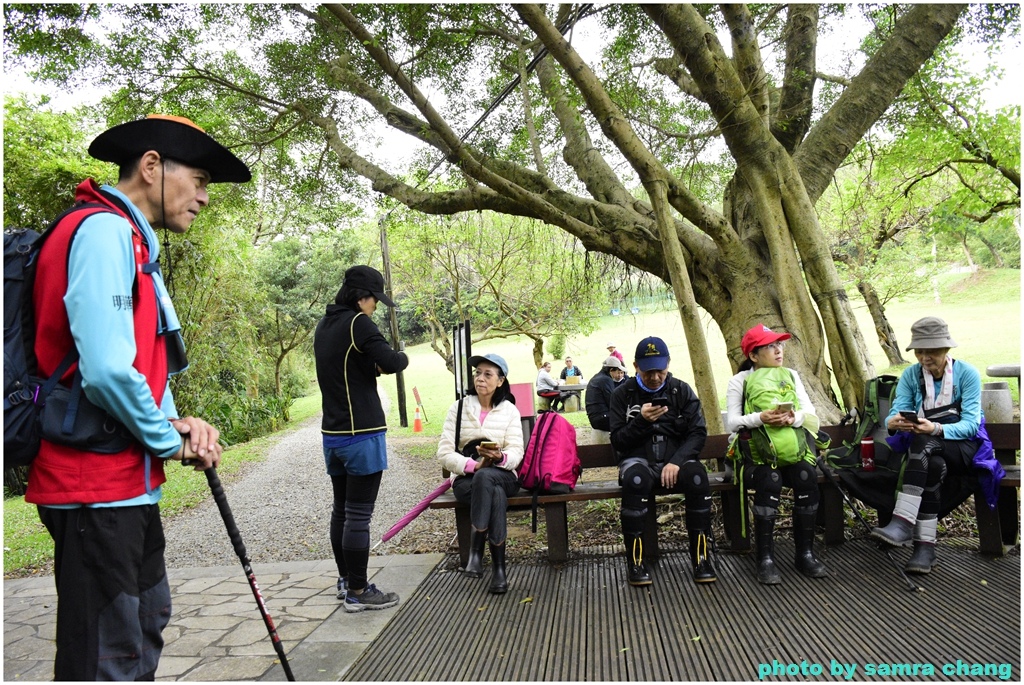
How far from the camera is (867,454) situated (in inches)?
202

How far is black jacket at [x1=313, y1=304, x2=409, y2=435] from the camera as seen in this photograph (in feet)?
14.3

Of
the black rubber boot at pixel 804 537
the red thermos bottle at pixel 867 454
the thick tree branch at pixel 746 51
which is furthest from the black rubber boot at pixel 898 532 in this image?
the thick tree branch at pixel 746 51

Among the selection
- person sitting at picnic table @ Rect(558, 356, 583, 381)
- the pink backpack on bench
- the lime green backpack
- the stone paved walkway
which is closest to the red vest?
the stone paved walkway

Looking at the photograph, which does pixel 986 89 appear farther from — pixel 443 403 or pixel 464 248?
pixel 443 403

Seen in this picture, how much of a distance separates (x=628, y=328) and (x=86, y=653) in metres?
36.8

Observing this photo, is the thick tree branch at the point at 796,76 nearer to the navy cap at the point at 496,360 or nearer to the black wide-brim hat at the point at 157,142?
the navy cap at the point at 496,360

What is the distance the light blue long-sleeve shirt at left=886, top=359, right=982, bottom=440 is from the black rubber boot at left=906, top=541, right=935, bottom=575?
2.40ft

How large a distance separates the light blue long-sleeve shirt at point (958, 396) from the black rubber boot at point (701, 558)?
5.02 feet

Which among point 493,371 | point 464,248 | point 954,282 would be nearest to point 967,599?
point 493,371

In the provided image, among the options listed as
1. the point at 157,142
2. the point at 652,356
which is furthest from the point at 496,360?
the point at 157,142

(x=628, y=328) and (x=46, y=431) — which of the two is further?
(x=628, y=328)

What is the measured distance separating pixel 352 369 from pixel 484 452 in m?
1.11

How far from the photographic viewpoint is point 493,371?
507 cm

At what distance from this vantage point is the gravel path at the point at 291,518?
646 centimetres
